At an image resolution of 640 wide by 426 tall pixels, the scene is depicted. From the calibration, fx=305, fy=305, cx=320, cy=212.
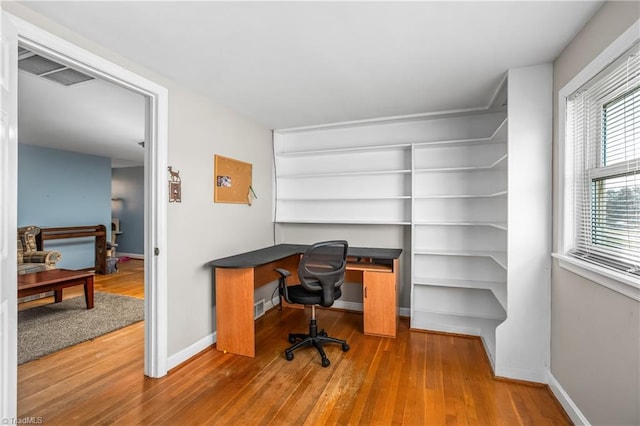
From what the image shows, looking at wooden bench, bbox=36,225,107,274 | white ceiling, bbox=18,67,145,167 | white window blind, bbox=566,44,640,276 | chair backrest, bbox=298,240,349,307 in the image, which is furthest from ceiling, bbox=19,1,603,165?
wooden bench, bbox=36,225,107,274

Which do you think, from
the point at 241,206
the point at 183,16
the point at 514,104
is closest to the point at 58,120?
the point at 241,206

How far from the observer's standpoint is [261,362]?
8.36 feet

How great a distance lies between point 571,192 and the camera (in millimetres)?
1988

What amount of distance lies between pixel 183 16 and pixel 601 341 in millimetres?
2795

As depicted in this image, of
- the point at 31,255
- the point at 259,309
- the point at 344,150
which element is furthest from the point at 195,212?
the point at 31,255

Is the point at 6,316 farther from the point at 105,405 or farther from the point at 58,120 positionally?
the point at 58,120

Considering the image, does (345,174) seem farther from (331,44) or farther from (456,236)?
(331,44)

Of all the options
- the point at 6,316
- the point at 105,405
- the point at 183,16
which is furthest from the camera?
the point at 105,405

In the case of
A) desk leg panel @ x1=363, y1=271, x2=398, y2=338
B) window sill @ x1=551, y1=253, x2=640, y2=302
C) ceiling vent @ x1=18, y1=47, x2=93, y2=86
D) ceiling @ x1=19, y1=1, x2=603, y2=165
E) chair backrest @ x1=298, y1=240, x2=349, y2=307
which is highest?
ceiling vent @ x1=18, y1=47, x2=93, y2=86

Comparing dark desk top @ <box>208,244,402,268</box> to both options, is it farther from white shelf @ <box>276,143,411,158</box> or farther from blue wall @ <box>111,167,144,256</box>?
blue wall @ <box>111,167,144,256</box>

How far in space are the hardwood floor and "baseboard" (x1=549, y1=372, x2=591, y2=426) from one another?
Answer: 0.17 ft

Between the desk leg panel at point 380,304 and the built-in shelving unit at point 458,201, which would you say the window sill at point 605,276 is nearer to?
the built-in shelving unit at point 458,201

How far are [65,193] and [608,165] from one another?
768cm

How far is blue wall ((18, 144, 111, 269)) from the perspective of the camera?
5.30 metres
